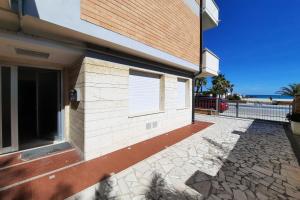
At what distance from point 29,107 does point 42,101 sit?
1140 mm

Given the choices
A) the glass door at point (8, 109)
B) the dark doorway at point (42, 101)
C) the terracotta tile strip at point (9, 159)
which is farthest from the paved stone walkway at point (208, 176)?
the dark doorway at point (42, 101)

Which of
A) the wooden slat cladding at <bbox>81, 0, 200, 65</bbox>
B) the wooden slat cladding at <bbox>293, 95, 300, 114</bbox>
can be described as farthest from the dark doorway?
the wooden slat cladding at <bbox>293, 95, 300, 114</bbox>

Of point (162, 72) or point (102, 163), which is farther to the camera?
point (162, 72)

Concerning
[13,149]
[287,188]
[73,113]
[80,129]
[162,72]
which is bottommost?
[287,188]

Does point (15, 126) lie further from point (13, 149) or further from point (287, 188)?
point (287, 188)

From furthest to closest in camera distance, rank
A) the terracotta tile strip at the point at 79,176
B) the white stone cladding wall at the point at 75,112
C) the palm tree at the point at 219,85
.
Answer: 1. the palm tree at the point at 219,85
2. the white stone cladding wall at the point at 75,112
3. the terracotta tile strip at the point at 79,176

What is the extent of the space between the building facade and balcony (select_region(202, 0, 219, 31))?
2393 mm

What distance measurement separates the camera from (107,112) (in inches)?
170

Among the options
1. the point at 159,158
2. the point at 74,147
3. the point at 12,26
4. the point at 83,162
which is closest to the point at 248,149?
the point at 159,158

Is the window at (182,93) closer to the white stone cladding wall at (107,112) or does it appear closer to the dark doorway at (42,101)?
the white stone cladding wall at (107,112)

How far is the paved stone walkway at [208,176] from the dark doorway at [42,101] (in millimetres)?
3623

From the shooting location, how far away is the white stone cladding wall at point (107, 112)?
389cm

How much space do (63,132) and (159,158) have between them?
142 inches

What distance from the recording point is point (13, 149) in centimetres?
429
